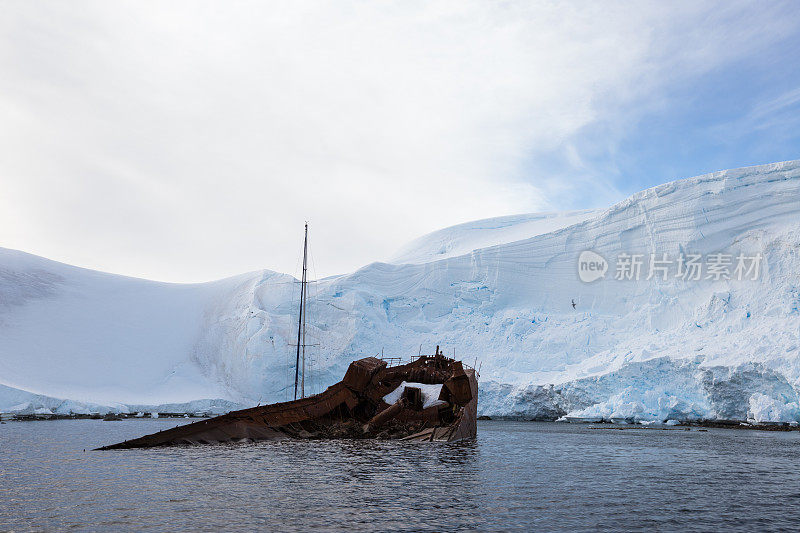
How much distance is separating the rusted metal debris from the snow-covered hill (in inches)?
647

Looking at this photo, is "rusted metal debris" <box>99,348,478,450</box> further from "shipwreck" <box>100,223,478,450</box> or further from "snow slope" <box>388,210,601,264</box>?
"snow slope" <box>388,210,601,264</box>

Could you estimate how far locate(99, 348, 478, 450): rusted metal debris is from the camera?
20.3 m

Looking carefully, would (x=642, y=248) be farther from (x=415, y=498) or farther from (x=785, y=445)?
(x=415, y=498)

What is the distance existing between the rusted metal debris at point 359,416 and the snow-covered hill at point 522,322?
53.9 ft

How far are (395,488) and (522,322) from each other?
33.2 meters

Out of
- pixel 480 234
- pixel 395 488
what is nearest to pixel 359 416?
pixel 395 488

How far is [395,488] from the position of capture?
39.4ft

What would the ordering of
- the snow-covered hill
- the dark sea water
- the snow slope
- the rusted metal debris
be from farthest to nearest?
the snow slope, the snow-covered hill, the rusted metal debris, the dark sea water

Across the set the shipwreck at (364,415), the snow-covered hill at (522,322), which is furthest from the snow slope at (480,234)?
the shipwreck at (364,415)

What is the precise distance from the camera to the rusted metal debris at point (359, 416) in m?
20.3

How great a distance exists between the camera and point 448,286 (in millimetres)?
47719

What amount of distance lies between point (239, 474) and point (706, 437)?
816 inches

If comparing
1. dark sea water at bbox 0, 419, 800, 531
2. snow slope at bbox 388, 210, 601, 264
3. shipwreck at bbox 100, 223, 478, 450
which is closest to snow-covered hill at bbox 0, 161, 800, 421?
snow slope at bbox 388, 210, 601, 264

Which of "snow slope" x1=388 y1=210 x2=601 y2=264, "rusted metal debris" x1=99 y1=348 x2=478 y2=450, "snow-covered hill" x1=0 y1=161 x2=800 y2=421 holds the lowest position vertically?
"rusted metal debris" x1=99 y1=348 x2=478 y2=450
